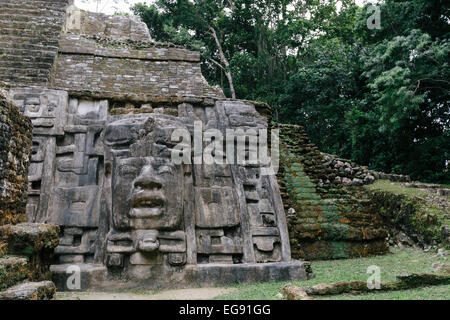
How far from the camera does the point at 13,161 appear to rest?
4.29m

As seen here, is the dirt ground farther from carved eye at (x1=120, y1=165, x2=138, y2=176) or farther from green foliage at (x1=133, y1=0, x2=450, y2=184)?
green foliage at (x1=133, y1=0, x2=450, y2=184)

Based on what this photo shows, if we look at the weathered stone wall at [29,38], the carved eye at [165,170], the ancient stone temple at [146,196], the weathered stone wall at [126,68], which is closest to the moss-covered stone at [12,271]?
the ancient stone temple at [146,196]

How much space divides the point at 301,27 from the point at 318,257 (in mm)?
13590

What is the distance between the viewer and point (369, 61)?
34.3 feet

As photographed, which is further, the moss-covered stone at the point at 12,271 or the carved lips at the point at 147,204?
the carved lips at the point at 147,204

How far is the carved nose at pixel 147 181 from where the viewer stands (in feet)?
15.3

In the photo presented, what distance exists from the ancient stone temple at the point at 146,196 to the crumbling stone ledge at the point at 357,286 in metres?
0.97

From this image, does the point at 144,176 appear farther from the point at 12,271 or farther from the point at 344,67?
the point at 344,67

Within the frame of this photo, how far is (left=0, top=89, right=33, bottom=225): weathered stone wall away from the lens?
405cm

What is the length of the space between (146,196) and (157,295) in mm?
1139

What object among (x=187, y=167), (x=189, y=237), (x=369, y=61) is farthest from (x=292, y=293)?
(x=369, y=61)

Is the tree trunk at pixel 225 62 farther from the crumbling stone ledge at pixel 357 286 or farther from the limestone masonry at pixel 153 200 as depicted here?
the crumbling stone ledge at pixel 357 286

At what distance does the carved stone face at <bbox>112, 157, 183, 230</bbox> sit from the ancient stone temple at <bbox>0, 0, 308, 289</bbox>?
0.04 feet
